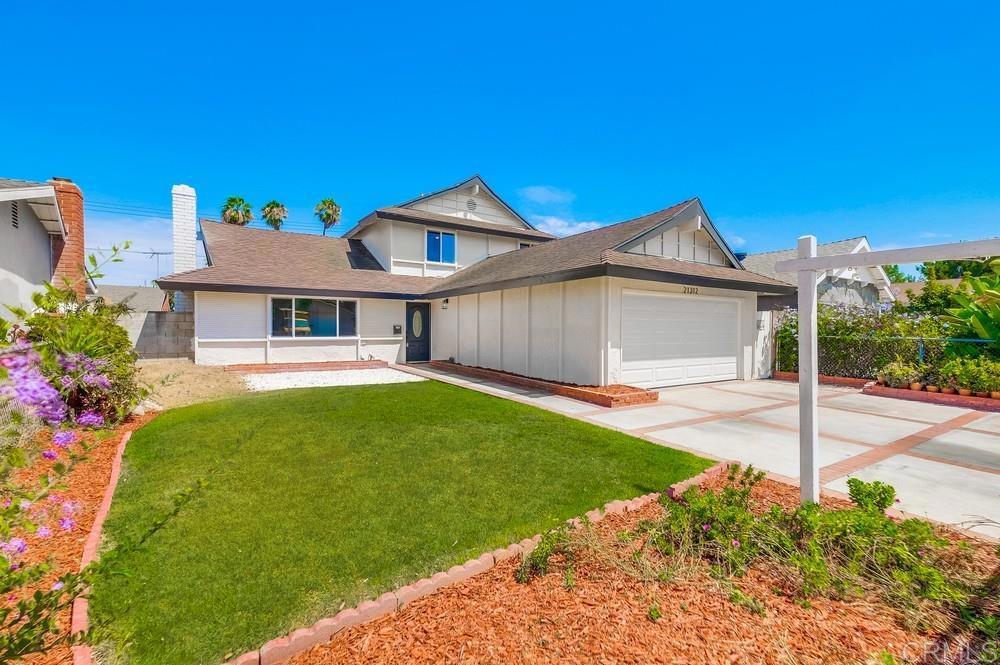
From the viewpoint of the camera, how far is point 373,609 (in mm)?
2557

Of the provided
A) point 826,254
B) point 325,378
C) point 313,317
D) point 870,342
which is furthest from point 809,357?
point 826,254

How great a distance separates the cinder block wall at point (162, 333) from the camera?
1432 cm

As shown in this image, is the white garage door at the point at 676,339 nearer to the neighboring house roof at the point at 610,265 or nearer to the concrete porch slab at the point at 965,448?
the neighboring house roof at the point at 610,265

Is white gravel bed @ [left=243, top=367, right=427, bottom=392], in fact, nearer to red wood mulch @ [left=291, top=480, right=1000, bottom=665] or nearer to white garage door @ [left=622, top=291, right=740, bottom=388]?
white garage door @ [left=622, top=291, right=740, bottom=388]

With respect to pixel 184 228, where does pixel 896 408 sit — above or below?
below

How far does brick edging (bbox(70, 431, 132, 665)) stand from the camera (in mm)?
2209

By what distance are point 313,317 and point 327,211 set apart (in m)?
27.2

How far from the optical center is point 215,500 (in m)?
4.14

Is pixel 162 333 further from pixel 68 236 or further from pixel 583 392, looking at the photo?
pixel 583 392

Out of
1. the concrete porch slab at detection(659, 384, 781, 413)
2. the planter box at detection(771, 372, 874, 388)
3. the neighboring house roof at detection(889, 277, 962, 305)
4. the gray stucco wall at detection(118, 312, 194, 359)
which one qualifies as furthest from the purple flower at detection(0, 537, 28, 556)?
the neighboring house roof at detection(889, 277, 962, 305)

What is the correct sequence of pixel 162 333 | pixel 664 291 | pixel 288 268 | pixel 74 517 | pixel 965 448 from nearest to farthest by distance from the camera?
pixel 74 517 < pixel 965 448 < pixel 664 291 < pixel 162 333 < pixel 288 268

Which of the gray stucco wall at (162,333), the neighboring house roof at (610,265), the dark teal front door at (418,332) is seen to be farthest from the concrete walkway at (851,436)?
the gray stucco wall at (162,333)

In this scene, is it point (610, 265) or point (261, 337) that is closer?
point (610, 265)

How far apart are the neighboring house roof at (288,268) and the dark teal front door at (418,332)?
101 cm
